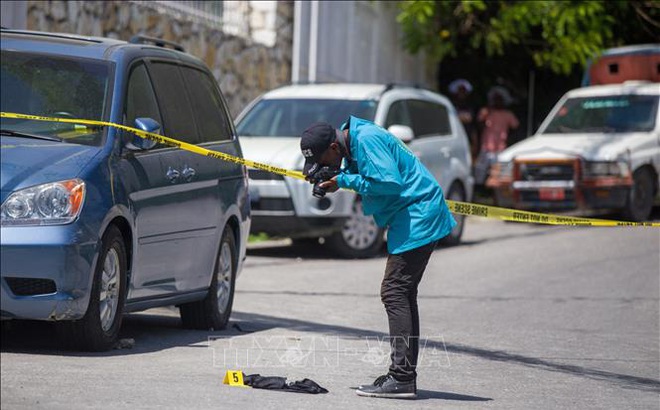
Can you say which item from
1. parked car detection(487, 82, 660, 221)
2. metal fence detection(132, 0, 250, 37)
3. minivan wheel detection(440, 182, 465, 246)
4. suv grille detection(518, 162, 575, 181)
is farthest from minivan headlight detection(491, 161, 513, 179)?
metal fence detection(132, 0, 250, 37)

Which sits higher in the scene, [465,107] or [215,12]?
[215,12]

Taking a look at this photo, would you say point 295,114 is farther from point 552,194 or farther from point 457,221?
point 552,194

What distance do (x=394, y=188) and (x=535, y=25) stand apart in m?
19.6

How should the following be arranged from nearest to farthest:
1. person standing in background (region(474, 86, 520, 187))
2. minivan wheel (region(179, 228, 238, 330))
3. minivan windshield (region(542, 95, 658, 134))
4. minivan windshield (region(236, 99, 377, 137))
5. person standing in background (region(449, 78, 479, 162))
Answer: minivan wheel (region(179, 228, 238, 330)), minivan windshield (region(236, 99, 377, 137)), minivan windshield (region(542, 95, 658, 134)), person standing in background (region(474, 86, 520, 187)), person standing in background (region(449, 78, 479, 162))

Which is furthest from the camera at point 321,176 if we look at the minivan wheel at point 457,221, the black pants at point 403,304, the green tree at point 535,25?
the green tree at point 535,25

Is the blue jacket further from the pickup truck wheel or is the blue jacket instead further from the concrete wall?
the concrete wall

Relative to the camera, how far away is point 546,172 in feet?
68.2

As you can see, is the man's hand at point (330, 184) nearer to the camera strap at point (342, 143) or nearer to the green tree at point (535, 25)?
the camera strap at point (342, 143)

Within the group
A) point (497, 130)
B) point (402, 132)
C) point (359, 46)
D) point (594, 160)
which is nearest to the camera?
point (402, 132)

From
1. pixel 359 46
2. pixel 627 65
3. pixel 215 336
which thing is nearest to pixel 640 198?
pixel 627 65

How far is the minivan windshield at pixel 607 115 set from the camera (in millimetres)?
22000

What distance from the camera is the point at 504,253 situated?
1775 cm

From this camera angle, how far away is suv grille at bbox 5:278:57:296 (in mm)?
7836

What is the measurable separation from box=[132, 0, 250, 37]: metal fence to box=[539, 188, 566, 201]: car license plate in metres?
4.80
